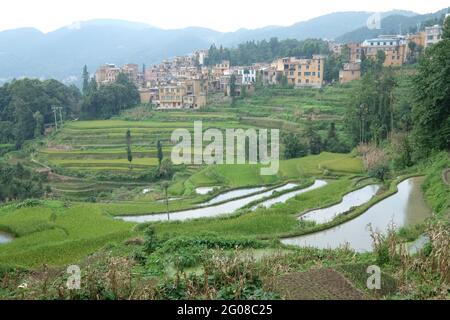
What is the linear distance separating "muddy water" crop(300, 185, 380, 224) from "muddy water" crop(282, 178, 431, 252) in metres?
1.05

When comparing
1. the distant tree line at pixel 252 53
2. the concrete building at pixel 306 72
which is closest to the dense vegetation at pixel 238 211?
the concrete building at pixel 306 72

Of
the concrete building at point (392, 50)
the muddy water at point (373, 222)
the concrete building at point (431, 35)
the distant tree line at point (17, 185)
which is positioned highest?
the concrete building at point (431, 35)

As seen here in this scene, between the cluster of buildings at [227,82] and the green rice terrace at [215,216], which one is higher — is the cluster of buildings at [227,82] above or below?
above

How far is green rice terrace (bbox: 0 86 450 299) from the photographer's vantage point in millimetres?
7427

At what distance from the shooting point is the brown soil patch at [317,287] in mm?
6355

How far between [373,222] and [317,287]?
6.29 m

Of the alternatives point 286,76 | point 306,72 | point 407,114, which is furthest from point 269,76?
point 407,114

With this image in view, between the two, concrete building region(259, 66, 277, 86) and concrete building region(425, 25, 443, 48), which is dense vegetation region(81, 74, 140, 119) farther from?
concrete building region(425, 25, 443, 48)

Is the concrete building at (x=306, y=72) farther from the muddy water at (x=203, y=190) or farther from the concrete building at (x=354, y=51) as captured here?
the muddy water at (x=203, y=190)

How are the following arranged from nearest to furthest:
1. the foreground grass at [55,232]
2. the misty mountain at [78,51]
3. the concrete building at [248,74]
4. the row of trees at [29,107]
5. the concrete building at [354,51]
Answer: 1. the foreground grass at [55,232]
2. the row of trees at [29,107]
3. the concrete building at [248,74]
4. the concrete building at [354,51]
5. the misty mountain at [78,51]

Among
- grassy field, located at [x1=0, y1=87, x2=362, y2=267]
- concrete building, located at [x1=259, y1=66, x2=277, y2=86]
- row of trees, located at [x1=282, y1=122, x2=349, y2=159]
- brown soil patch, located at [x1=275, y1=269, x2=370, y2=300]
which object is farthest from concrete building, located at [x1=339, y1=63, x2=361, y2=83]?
brown soil patch, located at [x1=275, y1=269, x2=370, y2=300]

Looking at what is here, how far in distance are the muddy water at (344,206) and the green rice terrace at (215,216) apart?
95 mm
